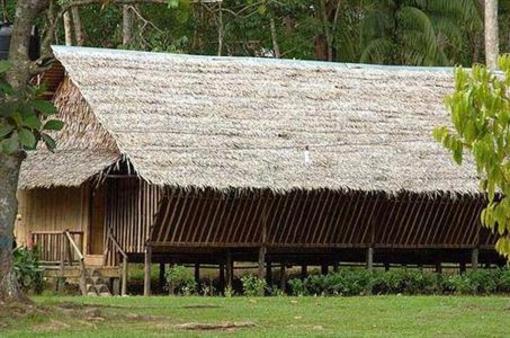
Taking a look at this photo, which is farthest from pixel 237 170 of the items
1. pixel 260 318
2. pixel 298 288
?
pixel 260 318

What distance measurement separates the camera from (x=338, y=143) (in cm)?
2250

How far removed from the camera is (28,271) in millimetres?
21078

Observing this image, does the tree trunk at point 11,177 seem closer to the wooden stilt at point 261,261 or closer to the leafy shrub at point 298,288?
the leafy shrub at point 298,288

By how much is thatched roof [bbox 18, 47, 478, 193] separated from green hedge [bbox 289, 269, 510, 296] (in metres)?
1.63

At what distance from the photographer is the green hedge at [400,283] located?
70.1 ft

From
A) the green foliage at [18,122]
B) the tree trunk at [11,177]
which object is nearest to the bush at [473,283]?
the tree trunk at [11,177]

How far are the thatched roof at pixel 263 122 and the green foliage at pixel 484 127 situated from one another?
9560mm

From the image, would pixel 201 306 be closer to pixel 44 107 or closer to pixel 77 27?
pixel 44 107

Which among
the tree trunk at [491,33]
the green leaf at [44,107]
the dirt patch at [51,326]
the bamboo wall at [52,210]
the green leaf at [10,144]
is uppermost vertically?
the tree trunk at [491,33]

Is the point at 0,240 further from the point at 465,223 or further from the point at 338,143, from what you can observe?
the point at 465,223

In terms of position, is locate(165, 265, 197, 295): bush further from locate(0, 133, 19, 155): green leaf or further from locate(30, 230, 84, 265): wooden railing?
locate(0, 133, 19, 155): green leaf

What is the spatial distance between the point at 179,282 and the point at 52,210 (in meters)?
3.77

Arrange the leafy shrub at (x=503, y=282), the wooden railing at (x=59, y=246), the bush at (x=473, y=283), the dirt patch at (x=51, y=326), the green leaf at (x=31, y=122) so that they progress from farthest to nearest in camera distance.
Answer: the wooden railing at (x=59, y=246) → the leafy shrub at (x=503, y=282) → the bush at (x=473, y=283) → the dirt patch at (x=51, y=326) → the green leaf at (x=31, y=122)

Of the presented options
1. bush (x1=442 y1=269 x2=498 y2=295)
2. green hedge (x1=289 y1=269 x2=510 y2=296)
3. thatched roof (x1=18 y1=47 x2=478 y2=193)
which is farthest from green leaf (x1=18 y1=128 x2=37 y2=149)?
bush (x1=442 y1=269 x2=498 y2=295)
